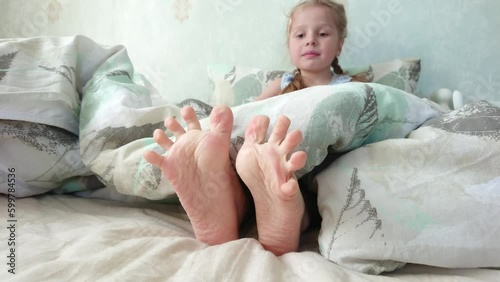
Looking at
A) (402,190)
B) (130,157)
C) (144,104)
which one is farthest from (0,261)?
(402,190)

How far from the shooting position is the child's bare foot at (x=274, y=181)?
50 centimetres

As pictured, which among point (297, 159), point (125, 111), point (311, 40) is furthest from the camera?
point (311, 40)

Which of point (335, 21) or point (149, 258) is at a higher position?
point (335, 21)

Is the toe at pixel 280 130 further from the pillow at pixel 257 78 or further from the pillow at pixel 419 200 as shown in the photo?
the pillow at pixel 257 78

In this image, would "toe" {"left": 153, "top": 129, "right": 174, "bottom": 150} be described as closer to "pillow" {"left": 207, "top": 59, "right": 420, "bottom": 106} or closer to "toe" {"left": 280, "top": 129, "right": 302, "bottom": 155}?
"toe" {"left": 280, "top": 129, "right": 302, "bottom": 155}

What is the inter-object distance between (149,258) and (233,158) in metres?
0.20

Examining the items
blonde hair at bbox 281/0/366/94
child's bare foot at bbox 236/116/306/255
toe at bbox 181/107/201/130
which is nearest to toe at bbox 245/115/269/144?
child's bare foot at bbox 236/116/306/255

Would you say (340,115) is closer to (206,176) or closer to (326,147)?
(326,147)

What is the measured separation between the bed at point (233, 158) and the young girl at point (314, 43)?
1.58 feet

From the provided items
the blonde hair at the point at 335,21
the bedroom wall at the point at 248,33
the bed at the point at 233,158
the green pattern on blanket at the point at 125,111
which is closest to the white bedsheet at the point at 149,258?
the bed at the point at 233,158

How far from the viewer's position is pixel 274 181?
1.65ft

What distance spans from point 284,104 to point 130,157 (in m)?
0.27

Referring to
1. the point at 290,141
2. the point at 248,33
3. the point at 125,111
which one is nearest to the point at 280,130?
the point at 290,141

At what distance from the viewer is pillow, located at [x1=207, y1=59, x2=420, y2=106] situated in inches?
44.2
